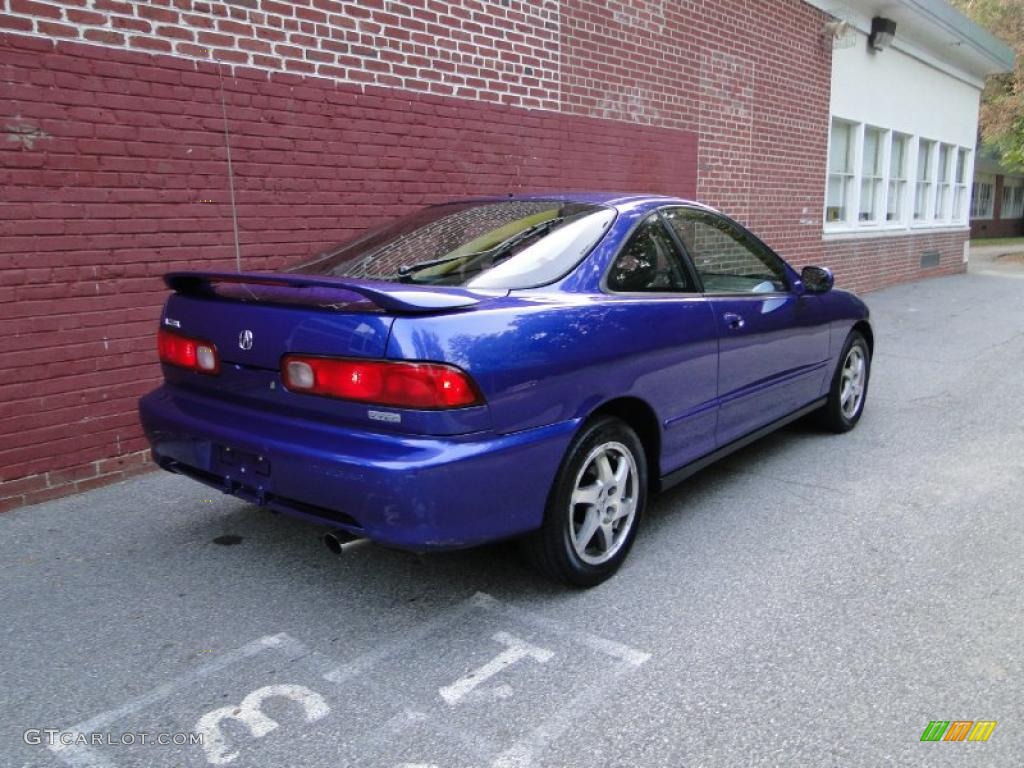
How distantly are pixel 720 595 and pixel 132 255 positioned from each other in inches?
144

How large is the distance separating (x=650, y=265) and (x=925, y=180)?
15450mm

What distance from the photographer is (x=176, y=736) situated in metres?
2.41

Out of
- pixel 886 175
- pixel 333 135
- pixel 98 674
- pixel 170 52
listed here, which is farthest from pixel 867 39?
pixel 98 674

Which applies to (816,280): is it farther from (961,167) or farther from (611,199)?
(961,167)

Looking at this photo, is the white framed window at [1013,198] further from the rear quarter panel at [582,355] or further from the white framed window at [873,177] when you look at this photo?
the rear quarter panel at [582,355]

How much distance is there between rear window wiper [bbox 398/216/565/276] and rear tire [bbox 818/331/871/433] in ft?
9.08

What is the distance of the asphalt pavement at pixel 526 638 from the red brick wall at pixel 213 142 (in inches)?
29.5

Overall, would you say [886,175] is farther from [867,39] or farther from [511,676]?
[511,676]

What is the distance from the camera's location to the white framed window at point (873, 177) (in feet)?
46.5

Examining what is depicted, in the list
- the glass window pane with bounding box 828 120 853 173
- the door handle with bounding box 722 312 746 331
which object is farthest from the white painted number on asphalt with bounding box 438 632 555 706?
the glass window pane with bounding box 828 120 853 173

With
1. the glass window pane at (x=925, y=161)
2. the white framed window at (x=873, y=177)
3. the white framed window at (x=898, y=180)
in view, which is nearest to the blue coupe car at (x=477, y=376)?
the white framed window at (x=873, y=177)

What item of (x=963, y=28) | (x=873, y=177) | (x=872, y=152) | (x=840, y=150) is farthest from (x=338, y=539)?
(x=963, y=28)

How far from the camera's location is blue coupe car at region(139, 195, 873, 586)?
268 centimetres

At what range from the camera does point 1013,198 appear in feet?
131
